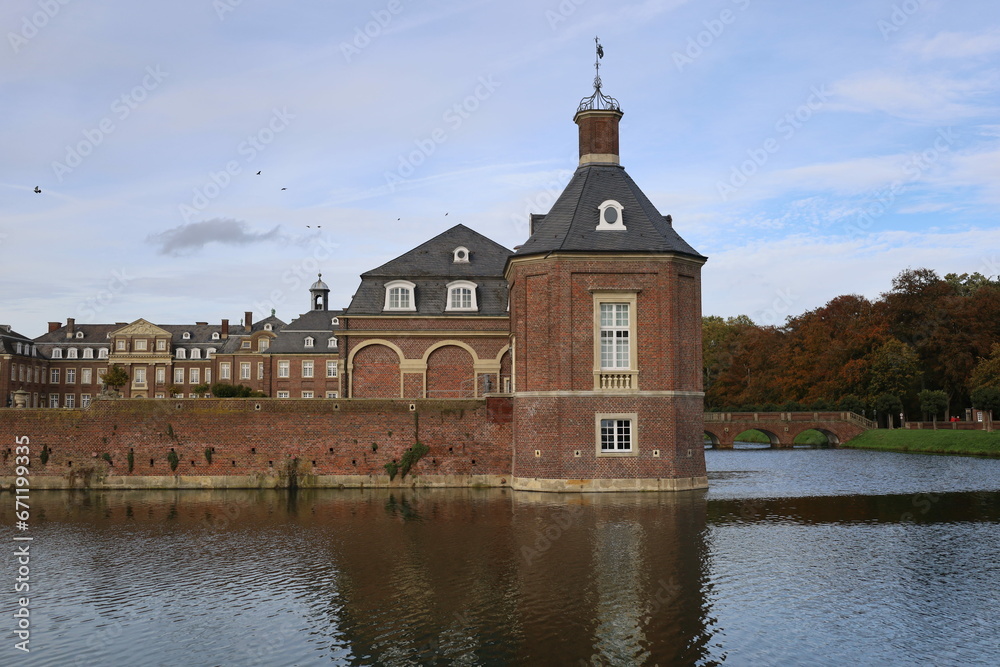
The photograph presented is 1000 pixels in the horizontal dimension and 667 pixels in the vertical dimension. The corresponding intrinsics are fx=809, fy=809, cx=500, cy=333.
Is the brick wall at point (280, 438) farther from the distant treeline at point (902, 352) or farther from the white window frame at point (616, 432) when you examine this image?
the distant treeline at point (902, 352)

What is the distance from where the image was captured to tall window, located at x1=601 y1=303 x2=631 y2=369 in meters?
28.5

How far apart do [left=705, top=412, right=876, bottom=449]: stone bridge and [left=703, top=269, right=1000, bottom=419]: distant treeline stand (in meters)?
1.66

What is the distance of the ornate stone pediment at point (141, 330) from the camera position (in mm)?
86312

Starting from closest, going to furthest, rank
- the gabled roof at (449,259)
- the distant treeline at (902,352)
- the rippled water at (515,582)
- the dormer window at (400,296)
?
1. the rippled water at (515,582)
2. the dormer window at (400,296)
3. the gabled roof at (449,259)
4. the distant treeline at (902,352)

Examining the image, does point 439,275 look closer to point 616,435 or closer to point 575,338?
point 575,338

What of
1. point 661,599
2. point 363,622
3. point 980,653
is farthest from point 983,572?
point 363,622

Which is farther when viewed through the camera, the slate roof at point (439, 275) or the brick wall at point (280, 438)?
the slate roof at point (439, 275)

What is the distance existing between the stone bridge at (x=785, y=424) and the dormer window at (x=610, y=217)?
41.4m

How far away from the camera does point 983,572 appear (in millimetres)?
15922

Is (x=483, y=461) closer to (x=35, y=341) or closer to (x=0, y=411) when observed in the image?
(x=0, y=411)

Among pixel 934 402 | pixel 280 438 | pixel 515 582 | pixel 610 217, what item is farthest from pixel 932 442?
pixel 515 582

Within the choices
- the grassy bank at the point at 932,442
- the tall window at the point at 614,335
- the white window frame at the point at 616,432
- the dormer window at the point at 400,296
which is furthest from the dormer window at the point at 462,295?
the grassy bank at the point at 932,442

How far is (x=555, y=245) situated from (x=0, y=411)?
22057 mm

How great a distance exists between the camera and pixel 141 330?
284 feet
